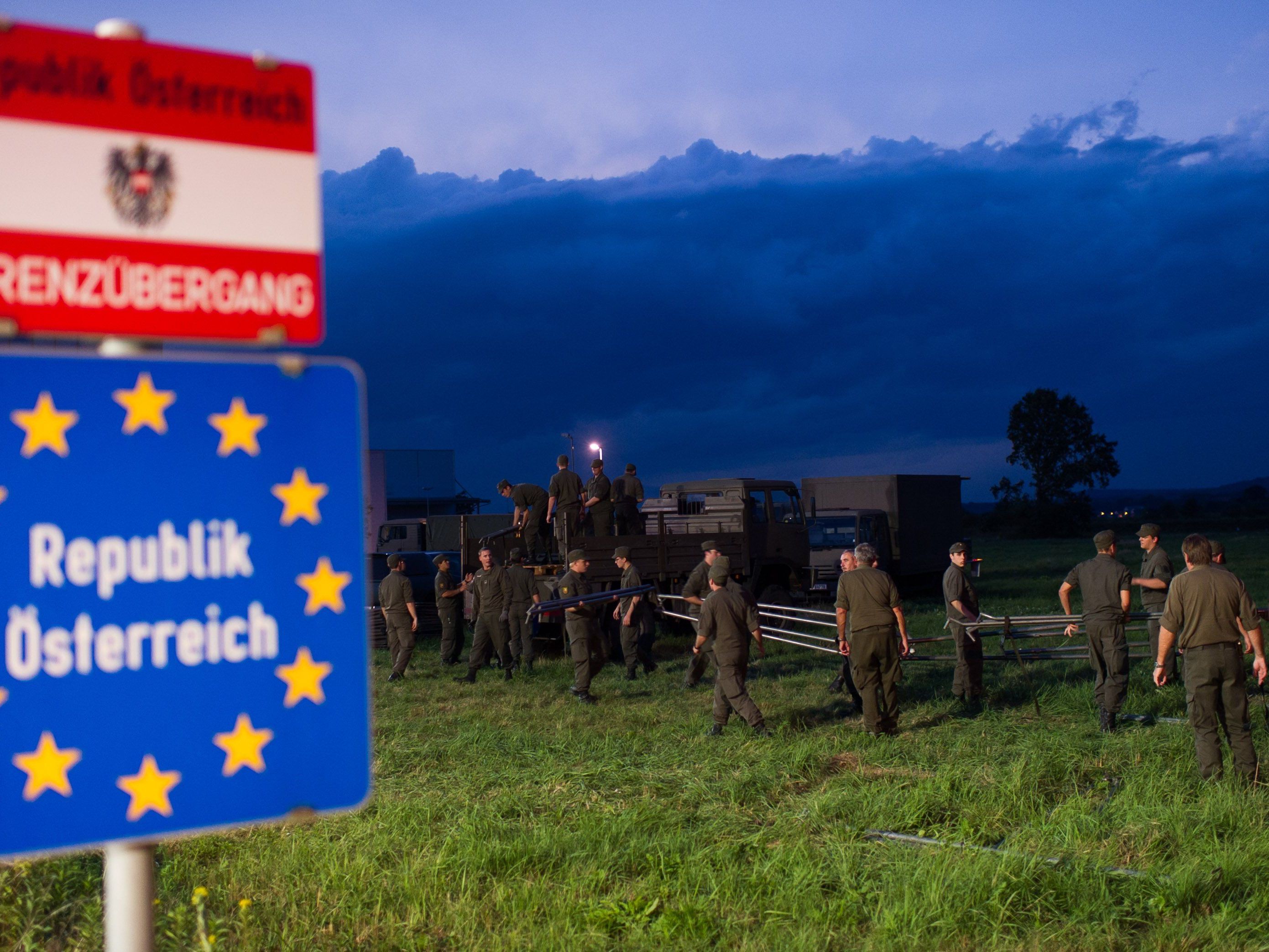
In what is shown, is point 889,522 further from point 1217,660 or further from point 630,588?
point 1217,660

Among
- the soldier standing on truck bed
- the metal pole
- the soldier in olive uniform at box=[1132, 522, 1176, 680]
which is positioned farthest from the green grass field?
the metal pole

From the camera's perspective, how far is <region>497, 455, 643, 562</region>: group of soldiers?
16.1 meters

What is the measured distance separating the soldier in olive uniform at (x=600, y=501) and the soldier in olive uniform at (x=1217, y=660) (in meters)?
9.73

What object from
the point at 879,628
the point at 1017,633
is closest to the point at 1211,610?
the point at 1017,633

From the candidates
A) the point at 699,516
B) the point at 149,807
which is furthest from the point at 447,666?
the point at 149,807

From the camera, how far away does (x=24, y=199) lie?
1364mm

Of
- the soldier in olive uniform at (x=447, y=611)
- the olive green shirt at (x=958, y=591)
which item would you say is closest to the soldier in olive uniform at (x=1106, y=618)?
the olive green shirt at (x=958, y=591)

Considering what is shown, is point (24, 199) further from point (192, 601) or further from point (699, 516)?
point (699, 516)

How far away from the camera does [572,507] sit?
16.1m

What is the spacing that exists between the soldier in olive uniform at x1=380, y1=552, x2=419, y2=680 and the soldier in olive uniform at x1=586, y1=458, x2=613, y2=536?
10.6 ft

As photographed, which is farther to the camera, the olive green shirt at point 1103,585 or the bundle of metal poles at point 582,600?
the bundle of metal poles at point 582,600

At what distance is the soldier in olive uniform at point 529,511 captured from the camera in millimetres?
16547

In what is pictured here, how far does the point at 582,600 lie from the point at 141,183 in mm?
10833

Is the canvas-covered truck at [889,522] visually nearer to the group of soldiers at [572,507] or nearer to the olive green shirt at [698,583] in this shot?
the group of soldiers at [572,507]
